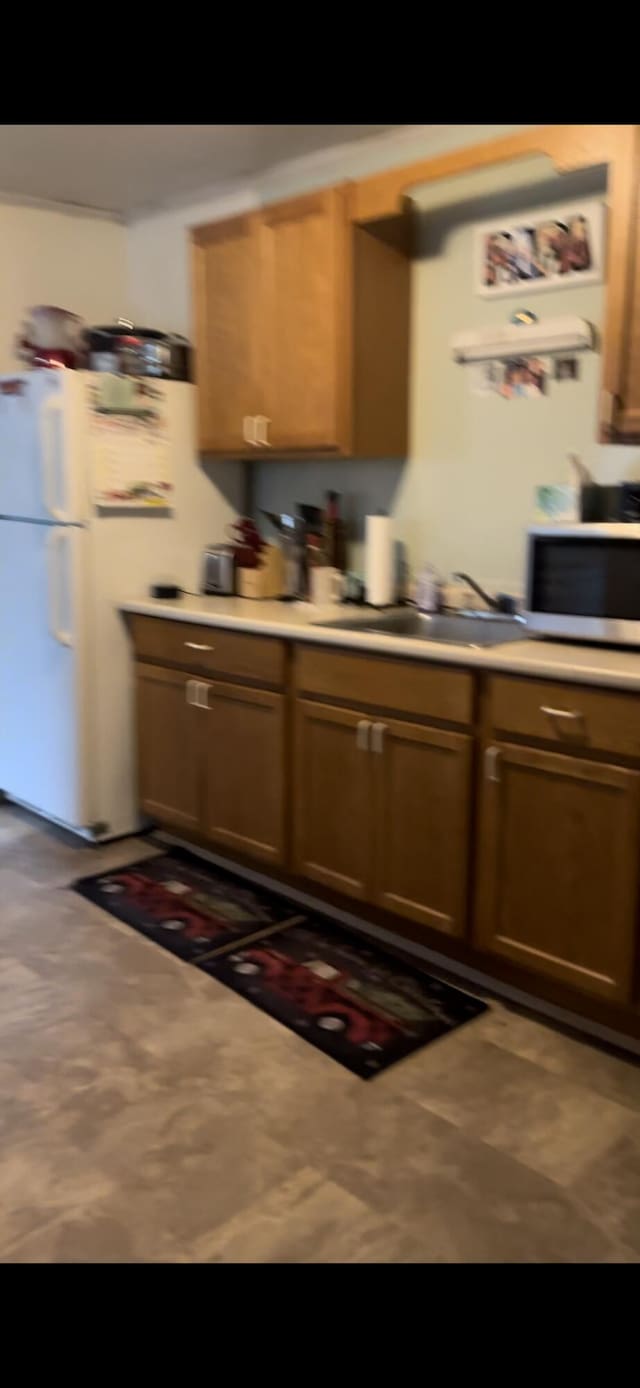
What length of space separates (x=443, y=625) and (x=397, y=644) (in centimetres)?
59

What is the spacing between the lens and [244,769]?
3150 millimetres

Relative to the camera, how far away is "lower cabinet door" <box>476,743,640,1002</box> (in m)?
2.20

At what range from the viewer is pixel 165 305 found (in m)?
4.14

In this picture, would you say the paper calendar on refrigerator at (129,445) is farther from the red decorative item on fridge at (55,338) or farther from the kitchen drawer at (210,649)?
the kitchen drawer at (210,649)

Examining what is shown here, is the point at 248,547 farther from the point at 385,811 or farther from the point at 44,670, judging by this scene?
the point at 385,811

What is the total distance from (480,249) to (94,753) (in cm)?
209

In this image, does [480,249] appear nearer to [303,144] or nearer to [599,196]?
[599,196]

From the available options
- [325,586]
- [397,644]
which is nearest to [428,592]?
[325,586]

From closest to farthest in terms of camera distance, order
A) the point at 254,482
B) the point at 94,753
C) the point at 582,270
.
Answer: the point at 582,270
the point at 94,753
the point at 254,482

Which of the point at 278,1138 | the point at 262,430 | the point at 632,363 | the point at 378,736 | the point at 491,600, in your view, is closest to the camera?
the point at 278,1138

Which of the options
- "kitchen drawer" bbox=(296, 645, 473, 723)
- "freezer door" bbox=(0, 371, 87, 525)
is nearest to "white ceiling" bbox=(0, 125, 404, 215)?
"freezer door" bbox=(0, 371, 87, 525)

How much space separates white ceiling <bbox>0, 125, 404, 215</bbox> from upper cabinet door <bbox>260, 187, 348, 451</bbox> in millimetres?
278

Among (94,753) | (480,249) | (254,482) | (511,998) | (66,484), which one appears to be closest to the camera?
(511,998)
